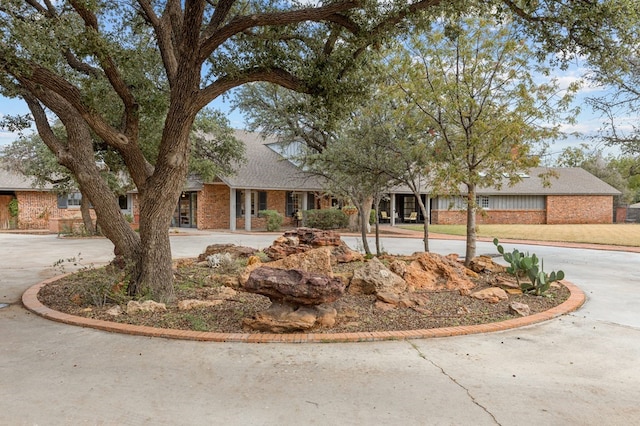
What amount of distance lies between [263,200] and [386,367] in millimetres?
22707

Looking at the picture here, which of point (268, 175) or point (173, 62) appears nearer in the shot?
point (173, 62)

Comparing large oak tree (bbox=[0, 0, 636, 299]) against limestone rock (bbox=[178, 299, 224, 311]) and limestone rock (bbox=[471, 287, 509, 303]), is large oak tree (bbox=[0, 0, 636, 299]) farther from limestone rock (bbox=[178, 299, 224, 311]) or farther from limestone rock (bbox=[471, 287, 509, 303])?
limestone rock (bbox=[471, 287, 509, 303])

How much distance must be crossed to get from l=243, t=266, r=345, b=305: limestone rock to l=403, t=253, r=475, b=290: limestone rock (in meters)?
2.54

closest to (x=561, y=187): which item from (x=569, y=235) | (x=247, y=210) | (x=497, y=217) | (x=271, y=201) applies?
(x=497, y=217)

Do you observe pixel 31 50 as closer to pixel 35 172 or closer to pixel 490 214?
pixel 35 172

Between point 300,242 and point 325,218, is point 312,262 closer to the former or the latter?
point 300,242

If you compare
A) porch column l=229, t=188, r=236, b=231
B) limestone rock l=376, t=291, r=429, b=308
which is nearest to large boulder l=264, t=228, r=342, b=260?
limestone rock l=376, t=291, r=429, b=308

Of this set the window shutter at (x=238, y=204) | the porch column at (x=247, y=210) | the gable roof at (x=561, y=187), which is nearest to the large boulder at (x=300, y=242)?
the porch column at (x=247, y=210)

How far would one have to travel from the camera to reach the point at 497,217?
32.8m

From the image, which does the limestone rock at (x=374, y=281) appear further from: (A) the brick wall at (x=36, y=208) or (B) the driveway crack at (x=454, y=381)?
(A) the brick wall at (x=36, y=208)

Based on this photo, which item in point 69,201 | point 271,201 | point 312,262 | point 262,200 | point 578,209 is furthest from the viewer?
point 578,209

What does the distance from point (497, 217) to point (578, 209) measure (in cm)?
642

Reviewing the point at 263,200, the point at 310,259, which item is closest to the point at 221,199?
the point at 263,200

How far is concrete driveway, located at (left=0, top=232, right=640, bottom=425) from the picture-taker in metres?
3.16
